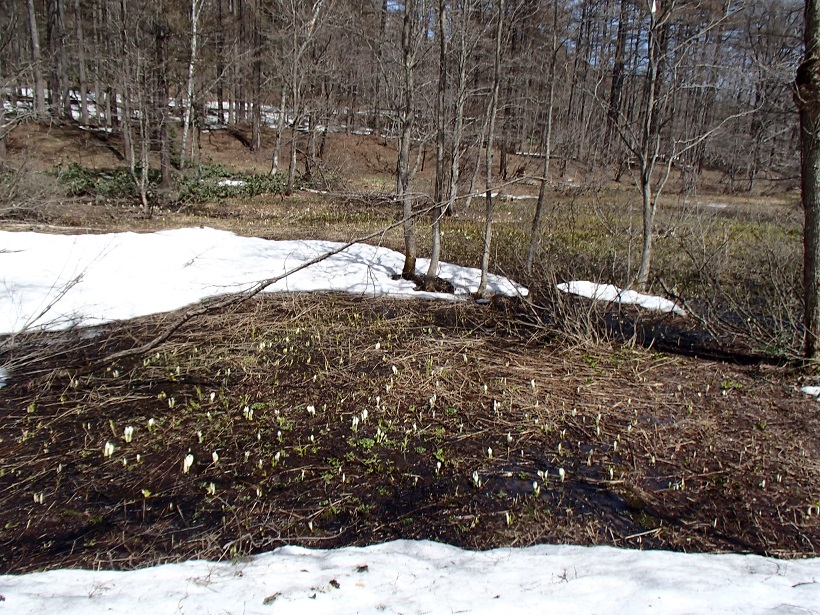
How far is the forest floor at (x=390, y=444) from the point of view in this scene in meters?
3.72

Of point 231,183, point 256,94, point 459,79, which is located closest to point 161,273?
point 459,79

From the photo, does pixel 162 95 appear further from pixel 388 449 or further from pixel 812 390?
pixel 812 390

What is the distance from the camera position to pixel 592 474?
14.7ft

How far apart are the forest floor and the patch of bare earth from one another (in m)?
0.02

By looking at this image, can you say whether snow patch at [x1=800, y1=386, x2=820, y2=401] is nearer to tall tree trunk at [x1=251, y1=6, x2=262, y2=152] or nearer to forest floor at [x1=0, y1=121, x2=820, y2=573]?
forest floor at [x1=0, y1=121, x2=820, y2=573]

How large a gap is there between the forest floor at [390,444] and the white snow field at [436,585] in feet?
0.74

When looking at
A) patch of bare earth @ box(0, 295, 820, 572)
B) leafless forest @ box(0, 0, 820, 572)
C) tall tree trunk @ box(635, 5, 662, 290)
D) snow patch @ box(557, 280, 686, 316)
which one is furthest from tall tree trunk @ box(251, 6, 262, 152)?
patch of bare earth @ box(0, 295, 820, 572)

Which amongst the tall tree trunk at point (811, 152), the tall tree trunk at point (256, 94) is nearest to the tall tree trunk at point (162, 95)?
the tall tree trunk at point (256, 94)

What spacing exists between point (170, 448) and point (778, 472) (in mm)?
5128

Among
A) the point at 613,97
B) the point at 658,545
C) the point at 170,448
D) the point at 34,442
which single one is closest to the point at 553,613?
the point at 658,545

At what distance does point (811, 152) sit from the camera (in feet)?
19.1

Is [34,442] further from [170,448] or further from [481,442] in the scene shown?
[481,442]

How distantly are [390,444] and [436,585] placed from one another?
190 cm

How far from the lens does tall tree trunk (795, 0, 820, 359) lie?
5668mm
